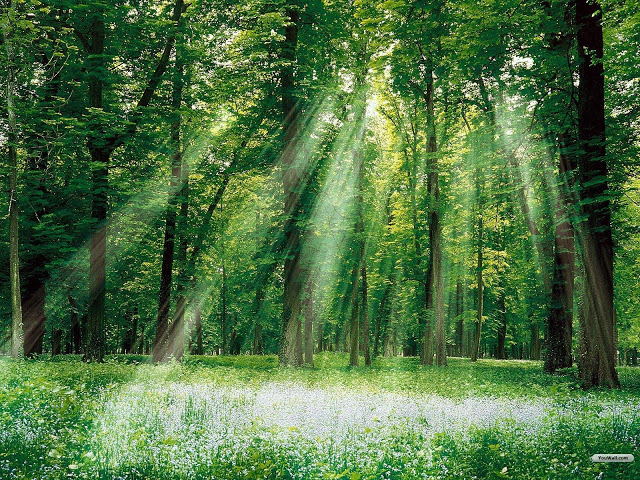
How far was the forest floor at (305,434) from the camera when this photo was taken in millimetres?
5391

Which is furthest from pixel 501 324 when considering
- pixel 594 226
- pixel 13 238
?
pixel 13 238

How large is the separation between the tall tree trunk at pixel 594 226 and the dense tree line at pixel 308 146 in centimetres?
5

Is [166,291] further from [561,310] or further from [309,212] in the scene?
[561,310]

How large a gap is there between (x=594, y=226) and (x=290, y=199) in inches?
392

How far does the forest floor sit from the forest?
47mm

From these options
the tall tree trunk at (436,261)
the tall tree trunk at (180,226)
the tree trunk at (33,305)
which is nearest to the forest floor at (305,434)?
the tall tree trunk at (436,261)

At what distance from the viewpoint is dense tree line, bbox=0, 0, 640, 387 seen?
472 inches

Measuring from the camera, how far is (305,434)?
21.0 ft

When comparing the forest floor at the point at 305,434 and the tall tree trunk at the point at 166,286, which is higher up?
the tall tree trunk at the point at 166,286

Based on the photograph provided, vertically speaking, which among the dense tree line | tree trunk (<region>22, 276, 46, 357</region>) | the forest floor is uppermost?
the dense tree line

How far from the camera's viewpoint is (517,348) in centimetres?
6681

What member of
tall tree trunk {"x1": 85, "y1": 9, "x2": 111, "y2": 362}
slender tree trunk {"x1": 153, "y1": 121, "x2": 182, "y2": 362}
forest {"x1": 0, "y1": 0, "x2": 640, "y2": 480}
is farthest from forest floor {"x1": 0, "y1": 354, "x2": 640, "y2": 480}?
slender tree trunk {"x1": 153, "y1": 121, "x2": 182, "y2": 362}

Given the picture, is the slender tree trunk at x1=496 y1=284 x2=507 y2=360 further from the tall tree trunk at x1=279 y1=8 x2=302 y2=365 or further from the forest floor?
the forest floor

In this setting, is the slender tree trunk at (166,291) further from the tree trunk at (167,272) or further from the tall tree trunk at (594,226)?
the tall tree trunk at (594,226)
